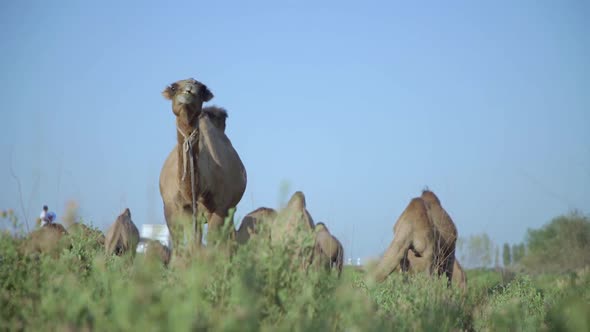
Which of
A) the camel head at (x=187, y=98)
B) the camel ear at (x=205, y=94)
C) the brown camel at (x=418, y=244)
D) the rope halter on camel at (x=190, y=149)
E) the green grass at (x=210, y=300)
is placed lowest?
the green grass at (x=210, y=300)

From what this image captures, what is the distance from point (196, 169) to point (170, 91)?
1.03 meters

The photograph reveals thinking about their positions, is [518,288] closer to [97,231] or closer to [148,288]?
[97,231]

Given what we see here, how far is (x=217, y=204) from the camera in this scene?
9.59m

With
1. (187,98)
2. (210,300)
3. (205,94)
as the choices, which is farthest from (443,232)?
(210,300)

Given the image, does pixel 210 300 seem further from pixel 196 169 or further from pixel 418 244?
pixel 418 244

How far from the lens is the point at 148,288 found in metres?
3.21

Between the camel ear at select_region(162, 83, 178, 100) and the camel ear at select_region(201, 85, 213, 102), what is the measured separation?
336 millimetres

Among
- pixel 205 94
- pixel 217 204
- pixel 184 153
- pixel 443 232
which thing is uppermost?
pixel 205 94

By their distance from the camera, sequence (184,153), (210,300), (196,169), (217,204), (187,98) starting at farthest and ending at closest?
(217,204)
(196,169)
(184,153)
(187,98)
(210,300)

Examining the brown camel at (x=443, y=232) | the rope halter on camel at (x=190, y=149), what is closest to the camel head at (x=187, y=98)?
the rope halter on camel at (x=190, y=149)

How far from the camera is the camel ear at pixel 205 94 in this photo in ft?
29.2

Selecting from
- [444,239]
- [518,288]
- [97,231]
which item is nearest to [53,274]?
[97,231]

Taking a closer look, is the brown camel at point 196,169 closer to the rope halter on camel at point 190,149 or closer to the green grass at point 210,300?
the rope halter on camel at point 190,149

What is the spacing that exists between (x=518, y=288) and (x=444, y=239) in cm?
193
